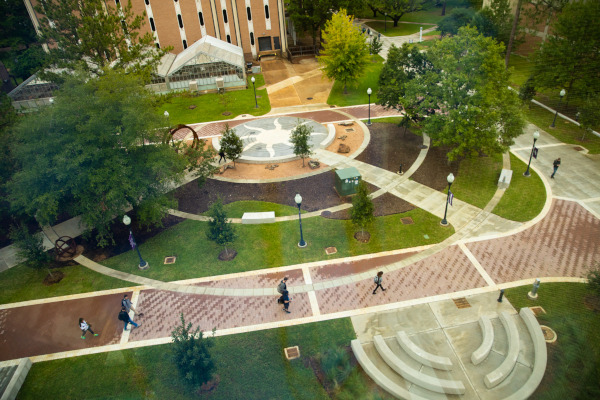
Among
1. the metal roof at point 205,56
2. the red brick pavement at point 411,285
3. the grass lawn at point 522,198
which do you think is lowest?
the red brick pavement at point 411,285

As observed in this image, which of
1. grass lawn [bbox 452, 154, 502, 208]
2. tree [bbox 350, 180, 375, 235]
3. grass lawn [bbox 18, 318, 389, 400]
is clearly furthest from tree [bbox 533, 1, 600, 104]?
grass lawn [bbox 18, 318, 389, 400]

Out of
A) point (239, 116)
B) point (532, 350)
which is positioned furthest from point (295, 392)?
point (239, 116)

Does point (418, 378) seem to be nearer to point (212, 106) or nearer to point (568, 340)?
point (568, 340)

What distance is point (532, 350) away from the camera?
14383 millimetres

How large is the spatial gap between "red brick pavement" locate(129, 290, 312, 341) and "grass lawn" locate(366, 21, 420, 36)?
52.8 meters

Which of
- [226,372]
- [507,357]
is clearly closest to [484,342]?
[507,357]

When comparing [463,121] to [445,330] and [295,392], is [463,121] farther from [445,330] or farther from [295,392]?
[295,392]

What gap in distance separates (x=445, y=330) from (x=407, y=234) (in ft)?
20.1

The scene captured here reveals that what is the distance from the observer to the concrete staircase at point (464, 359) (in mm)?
13203

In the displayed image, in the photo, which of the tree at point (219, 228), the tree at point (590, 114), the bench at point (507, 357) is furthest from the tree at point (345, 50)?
the bench at point (507, 357)

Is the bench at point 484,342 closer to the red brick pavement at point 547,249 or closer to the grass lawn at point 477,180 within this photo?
the red brick pavement at point 547,249

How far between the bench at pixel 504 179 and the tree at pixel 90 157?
1911cm

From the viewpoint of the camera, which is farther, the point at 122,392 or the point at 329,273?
the point at 329,273

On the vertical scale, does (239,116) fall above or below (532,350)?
above
